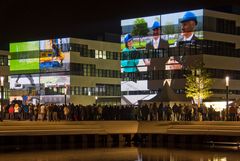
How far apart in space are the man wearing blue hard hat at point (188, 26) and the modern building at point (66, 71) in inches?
1021

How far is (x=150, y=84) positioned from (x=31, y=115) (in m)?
54.3

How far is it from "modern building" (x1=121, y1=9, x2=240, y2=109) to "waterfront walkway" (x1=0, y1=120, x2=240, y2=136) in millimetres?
41359

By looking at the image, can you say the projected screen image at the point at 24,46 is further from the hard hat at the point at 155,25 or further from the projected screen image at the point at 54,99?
the hard hat at the point at 155,25

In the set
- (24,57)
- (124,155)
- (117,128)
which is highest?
(24,57)

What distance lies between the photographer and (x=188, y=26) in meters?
97.7

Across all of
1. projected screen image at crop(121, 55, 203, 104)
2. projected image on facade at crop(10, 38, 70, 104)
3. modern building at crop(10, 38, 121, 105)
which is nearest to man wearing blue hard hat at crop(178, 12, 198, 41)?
projected screen image at crop(121, 55, 203, 104)

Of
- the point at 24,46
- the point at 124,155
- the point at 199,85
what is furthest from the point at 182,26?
the point at 124,155

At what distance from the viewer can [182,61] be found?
3898 inches

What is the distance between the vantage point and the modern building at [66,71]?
11456 centimetres

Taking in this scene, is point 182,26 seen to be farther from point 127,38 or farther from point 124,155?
point 124,155

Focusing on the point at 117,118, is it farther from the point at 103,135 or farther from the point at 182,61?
the point at 182,61

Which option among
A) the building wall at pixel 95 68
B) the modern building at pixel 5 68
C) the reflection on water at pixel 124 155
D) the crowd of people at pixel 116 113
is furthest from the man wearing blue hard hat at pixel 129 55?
the reflection on water at pixel 124 155

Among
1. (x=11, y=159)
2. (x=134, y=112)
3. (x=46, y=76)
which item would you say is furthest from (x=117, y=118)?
(x=46, y=76)

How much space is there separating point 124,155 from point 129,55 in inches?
2746
